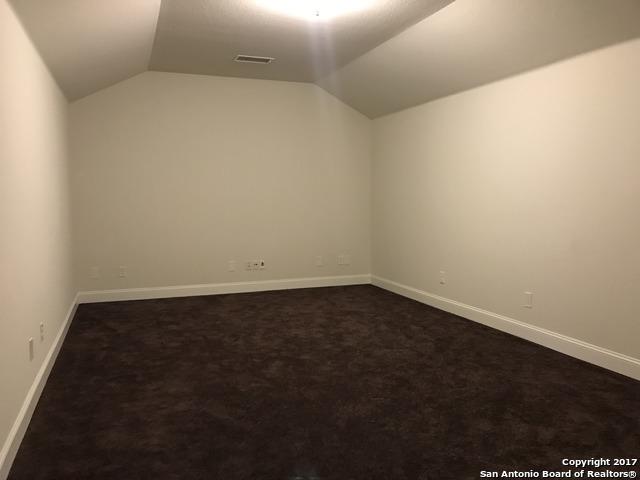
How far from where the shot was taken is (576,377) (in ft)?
11.1

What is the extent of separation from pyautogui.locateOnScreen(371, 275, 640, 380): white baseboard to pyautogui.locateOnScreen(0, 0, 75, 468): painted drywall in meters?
3.57

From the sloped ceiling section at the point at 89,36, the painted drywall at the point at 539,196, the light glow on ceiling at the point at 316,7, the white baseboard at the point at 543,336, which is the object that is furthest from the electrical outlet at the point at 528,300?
the sloped ceiling section at the point at 89,36

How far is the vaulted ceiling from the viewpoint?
3.26 meters

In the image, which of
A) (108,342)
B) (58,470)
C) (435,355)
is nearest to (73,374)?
(108,342)

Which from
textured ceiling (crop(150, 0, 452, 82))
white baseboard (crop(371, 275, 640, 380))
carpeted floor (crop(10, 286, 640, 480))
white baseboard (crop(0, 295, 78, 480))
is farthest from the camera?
textured ceiling (crop(150, 0, 452, 82))

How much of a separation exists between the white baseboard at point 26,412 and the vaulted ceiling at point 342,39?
2030 millimetres

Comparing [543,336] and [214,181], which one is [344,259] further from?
[543,336]

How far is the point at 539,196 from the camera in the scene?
13.5 feet

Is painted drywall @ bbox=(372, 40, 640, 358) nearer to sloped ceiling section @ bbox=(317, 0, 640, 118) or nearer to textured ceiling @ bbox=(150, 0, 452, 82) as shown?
sloped ceiling section @ bbox=(317, 0, 640, 118)

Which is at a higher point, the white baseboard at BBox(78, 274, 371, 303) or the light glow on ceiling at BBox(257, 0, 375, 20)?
the light glow on ceiling at BBox(257, 0, 375, 20)

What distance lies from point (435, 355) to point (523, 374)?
651mm

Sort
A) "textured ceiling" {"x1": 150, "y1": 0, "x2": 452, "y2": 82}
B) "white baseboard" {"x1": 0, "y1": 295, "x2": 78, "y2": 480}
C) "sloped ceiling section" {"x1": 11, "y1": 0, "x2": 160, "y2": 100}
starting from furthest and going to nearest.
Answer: "textured ceiling" {"x1": 150, "y1": 0, "x2": 452, "y2": 82}, "sloped ceiling section" {"x1": 11, "y1": 0, "x2": 160, "y2": 100}, "white baseboard" {"x1": 0, "y1": 295, "x2": 78, "y2": 480}

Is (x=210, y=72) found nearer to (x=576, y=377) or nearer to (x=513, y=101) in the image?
(x=513, y=101)

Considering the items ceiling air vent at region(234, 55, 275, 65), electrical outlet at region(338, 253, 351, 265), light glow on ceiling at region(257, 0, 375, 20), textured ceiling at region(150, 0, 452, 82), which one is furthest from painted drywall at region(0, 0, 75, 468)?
electrical outlet at region(338, 253, 351, 265)
